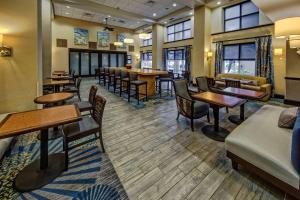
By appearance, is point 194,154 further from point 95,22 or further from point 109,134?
point 95,22

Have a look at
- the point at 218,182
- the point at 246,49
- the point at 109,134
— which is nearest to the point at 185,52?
the point at 246,49

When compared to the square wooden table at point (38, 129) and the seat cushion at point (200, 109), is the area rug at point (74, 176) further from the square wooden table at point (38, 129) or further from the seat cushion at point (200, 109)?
the seat cushion at point (200, 109)

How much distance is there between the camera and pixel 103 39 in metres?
12.9

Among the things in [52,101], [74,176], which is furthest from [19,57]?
[74,176]

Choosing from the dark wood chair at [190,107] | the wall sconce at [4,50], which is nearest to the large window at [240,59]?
the dark wood chair at [190,107]

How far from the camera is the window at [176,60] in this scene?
10.7m

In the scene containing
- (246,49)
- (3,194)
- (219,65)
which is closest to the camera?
(3,194)

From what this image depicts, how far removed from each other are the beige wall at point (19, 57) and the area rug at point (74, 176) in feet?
3.77

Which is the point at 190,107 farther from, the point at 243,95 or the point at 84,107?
the point at 84,107

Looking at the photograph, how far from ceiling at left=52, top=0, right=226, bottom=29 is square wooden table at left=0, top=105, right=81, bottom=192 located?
7.84 metres

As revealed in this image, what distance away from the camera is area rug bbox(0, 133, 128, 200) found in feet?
5.46

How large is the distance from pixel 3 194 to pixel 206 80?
15.4 feet

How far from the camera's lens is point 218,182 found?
1849 millimetres

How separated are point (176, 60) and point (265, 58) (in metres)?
5.68
